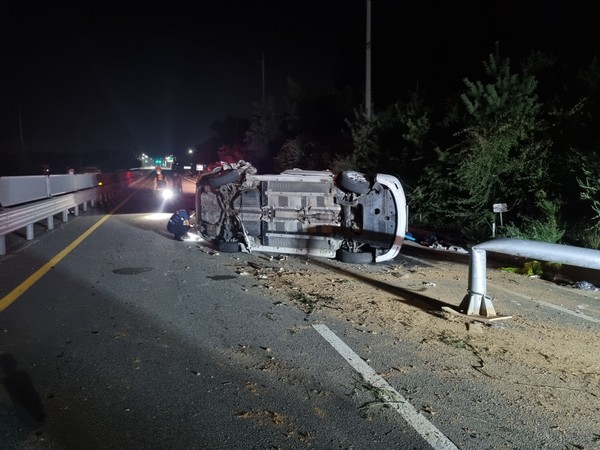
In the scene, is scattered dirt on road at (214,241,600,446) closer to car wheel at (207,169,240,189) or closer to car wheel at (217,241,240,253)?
car wheel at (217,241,240,253)

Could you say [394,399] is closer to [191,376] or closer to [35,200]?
[191,376]

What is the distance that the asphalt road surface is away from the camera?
12.2 feet

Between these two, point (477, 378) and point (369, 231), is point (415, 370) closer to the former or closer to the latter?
point (477, 378)

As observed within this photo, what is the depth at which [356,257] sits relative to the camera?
989cm

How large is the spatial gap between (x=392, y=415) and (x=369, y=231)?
19.6 ft

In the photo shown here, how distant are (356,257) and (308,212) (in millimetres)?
1243

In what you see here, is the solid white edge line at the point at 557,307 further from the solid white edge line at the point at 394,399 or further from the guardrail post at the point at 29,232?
the guardrail post at the point at 29,232

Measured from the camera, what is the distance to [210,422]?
12.8ft

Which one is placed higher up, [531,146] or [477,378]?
[531,146]

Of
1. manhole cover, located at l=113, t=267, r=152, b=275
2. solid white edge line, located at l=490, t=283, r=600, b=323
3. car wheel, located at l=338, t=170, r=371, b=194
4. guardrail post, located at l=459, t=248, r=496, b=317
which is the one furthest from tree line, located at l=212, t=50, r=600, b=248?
manhole cover, located at l=113, t=267, r=152, b=275

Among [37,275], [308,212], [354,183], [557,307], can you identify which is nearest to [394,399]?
[557,307]

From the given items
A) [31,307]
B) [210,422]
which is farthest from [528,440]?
[31,307]

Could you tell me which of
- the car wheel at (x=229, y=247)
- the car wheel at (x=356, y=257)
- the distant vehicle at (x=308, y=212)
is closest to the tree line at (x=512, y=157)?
the distant vehicle at (x=308, y=212)

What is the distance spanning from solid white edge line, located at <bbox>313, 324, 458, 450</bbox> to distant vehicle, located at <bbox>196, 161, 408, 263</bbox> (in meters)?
4.27
